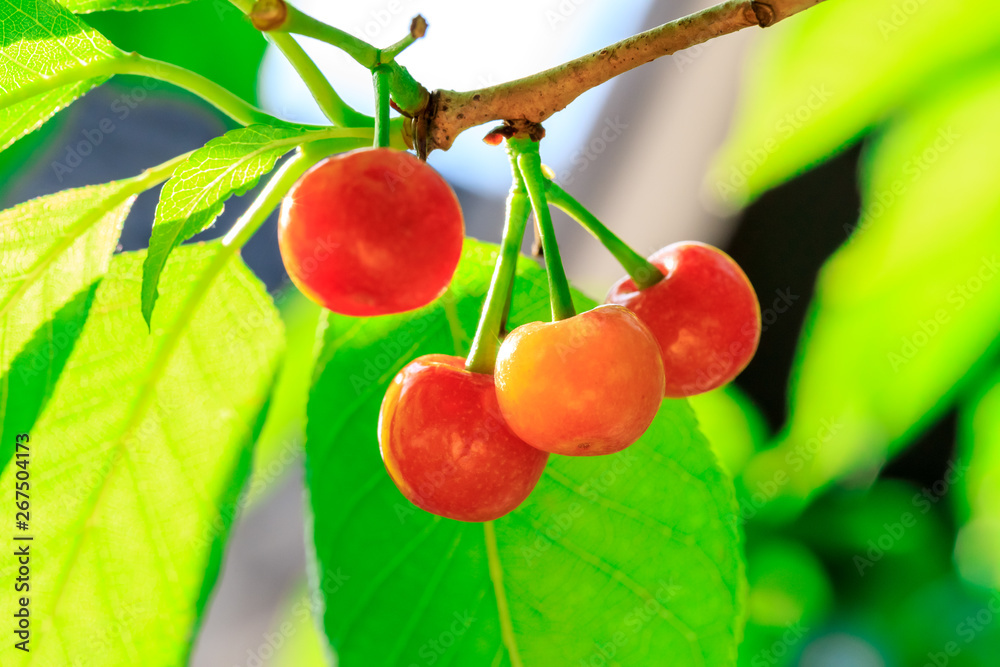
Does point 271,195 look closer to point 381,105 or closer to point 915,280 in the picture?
point 381,105

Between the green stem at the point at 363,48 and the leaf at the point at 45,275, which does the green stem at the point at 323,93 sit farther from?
the leaf at the point at 45,275

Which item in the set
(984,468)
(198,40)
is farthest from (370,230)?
(198,40)

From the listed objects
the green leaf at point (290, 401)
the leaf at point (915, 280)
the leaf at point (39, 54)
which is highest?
the leaf at point (39, 54)

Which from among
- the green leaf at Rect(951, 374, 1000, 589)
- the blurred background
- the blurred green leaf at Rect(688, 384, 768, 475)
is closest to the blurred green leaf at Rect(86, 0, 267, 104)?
the blurred background

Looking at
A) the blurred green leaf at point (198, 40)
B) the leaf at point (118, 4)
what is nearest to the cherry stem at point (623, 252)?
the leaf at point (118, 4)

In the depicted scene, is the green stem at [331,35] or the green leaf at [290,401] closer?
the green stem at [331,35]

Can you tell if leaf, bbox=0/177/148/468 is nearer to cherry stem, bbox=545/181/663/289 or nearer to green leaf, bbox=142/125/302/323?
green leaf, bbox=142/125/302/323

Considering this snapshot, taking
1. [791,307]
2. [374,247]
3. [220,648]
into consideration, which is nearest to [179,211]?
[374,247]
